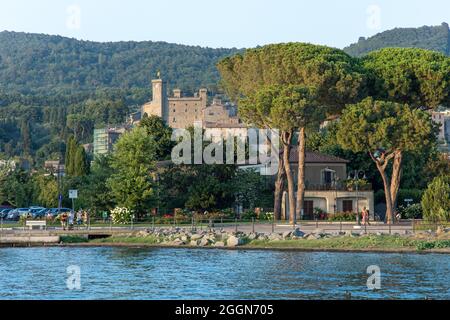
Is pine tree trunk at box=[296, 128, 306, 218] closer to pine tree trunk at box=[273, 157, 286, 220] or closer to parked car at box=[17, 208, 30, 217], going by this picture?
pine tree trunk at box=[273, 157, 286, 220]

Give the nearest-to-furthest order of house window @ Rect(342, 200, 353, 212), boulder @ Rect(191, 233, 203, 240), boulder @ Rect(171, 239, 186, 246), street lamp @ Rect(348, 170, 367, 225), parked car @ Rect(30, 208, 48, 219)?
boulder @ Rect(171, 239, 186, 246) < boulder @ Rect(191, 233, 203, 240) < parked car @ Rect(30, 208, 48, 219) < street lamp @ Rect(348, 170, 367, 225) < house window @ Rect(342, 200, 353, 212)

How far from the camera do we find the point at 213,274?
45656 millimetres

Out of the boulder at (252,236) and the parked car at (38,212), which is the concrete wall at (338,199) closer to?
the parked car at (38,212)

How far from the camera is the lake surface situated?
39344mm

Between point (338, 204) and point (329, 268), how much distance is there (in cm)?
3576

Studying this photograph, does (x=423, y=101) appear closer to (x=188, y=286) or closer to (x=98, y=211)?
(x=98, y=211)

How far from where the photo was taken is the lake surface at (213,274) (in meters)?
39.3

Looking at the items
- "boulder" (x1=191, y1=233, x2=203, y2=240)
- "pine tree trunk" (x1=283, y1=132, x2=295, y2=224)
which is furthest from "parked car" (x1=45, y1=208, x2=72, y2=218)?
Result: "boulder" (x1=191, y1=233, x2=203, y2=240)

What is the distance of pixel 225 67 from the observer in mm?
81625

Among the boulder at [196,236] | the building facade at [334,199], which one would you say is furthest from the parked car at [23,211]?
the boulder at [196,236]

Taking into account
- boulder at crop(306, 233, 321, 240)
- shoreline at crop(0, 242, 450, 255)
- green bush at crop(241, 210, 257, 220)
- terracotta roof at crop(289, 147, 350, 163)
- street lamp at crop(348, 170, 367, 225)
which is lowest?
shoreline at crop(0, 242, 450, 255)
